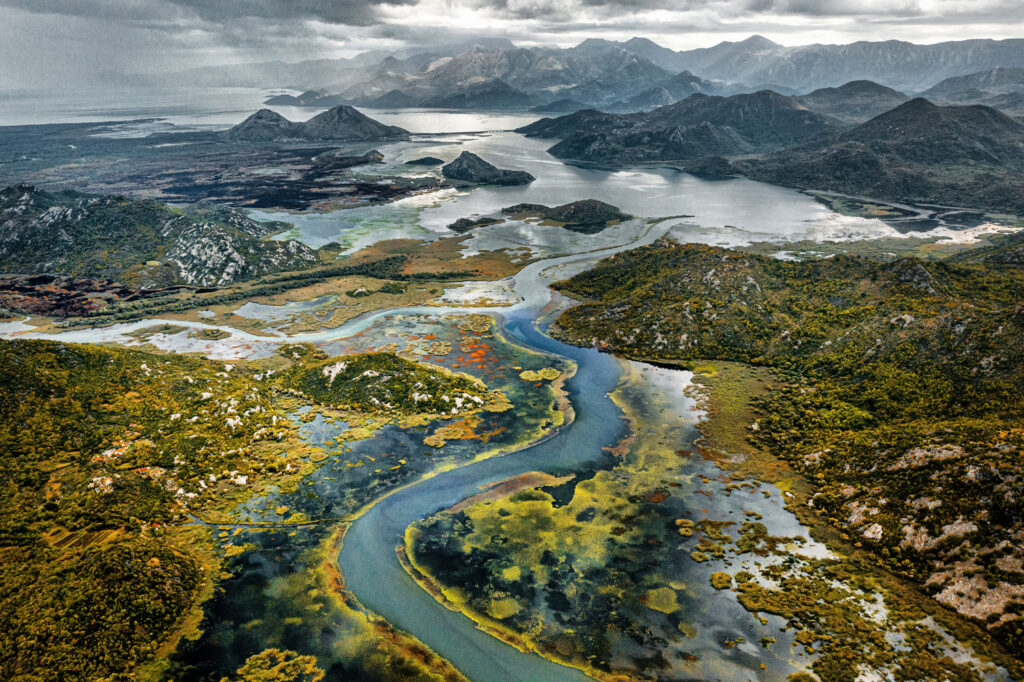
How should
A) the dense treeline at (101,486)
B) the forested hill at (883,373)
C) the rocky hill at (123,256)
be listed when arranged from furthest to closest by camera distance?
1. the rocky hill at (123,256)
2. the forested hill at (883,373)
3. the dense treeline at (101,486)

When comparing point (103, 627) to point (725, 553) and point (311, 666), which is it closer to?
point (311, 666)

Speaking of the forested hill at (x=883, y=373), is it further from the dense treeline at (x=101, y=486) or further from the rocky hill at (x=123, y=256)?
the rocky hill at (x=123, y=256)

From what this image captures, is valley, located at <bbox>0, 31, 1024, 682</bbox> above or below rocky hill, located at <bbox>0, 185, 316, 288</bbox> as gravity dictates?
below

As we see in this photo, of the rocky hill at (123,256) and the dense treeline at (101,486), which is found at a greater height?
the rocky hill at (123,256)

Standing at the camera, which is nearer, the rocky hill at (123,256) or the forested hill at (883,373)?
the forested hill at (883,373)

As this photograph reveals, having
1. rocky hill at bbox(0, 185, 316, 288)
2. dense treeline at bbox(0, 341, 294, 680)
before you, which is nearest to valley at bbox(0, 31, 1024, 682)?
dense treeline at bbox(0, 341, 294, 680)

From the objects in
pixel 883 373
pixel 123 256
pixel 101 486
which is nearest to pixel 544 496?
pixel 101 486

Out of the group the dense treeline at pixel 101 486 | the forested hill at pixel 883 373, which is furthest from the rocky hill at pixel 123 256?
the forested hill at pixel 883 373

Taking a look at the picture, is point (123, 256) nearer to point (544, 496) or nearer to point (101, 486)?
point (101, 486)

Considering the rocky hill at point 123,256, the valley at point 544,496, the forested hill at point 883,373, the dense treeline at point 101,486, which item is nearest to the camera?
the dense treeline at point 101,486

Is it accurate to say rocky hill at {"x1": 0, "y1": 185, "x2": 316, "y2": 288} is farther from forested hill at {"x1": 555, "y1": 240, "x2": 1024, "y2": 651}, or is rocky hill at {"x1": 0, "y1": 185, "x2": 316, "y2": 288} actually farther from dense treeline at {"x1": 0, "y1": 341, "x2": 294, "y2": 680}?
forested hill at {"x1": 555, "y1": 240, "x2": 1024, "y2": 651}
